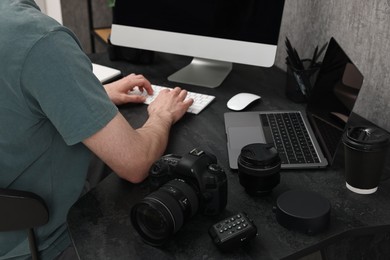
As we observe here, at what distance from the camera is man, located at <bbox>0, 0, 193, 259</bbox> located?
78 cm

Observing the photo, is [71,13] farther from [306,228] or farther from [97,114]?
[306,228]

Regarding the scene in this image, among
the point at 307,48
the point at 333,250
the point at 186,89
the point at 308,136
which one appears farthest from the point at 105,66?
the point at 333,250

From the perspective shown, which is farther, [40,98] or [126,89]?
[126,89]

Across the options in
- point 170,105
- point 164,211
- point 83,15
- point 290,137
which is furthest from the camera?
point 83,15

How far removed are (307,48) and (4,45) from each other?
3.12 ft

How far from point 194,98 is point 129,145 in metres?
0.43

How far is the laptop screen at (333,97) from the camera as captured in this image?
0.97 metres

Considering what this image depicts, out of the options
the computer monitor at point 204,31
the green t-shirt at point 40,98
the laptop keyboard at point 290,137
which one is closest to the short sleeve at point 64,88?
the green t-shirt at point 40,98

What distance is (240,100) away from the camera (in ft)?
4.08

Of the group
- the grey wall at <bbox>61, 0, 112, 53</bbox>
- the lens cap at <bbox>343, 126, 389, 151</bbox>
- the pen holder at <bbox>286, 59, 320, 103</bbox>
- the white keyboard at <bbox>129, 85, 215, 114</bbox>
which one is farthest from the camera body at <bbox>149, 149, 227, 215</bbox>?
the grey wall at <bbox>61, 0, 112, 53</bbox>

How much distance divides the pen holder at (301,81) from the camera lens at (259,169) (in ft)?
1.46

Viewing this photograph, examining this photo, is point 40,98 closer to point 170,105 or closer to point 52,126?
point 52,126

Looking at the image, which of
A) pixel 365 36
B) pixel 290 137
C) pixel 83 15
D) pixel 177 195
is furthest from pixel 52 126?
pixel 83 15

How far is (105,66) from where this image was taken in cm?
154
